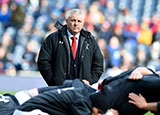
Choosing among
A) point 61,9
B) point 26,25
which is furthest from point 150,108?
point 61,9

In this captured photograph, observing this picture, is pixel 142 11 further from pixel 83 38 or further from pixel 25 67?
pixel 83 38

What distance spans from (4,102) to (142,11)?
11.4 metres

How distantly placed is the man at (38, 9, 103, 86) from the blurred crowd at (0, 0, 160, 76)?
5595 mm

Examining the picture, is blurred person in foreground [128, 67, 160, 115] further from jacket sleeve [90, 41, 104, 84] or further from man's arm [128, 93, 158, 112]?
jacket sleeve [90, 41, 104, 84]

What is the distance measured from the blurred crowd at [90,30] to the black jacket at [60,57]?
5.57 meters

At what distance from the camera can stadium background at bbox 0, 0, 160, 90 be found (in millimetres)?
13094

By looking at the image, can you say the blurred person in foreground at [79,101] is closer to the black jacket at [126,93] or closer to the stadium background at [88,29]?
the black jacket at [126,93]

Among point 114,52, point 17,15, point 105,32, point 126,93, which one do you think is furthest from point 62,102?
point 17,15

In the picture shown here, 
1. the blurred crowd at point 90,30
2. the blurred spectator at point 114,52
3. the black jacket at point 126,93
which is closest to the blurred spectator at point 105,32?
the blurred crowd at point 90,30

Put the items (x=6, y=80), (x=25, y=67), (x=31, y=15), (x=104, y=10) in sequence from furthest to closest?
(x=104, y=10) → (x=31, y=15) → (x=25, y=67) → (x=6, y=80)

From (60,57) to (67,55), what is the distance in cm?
11

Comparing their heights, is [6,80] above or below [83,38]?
below

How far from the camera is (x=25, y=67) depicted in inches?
509

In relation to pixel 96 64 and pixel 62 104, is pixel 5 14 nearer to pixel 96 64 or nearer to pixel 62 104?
pixel 96 64
